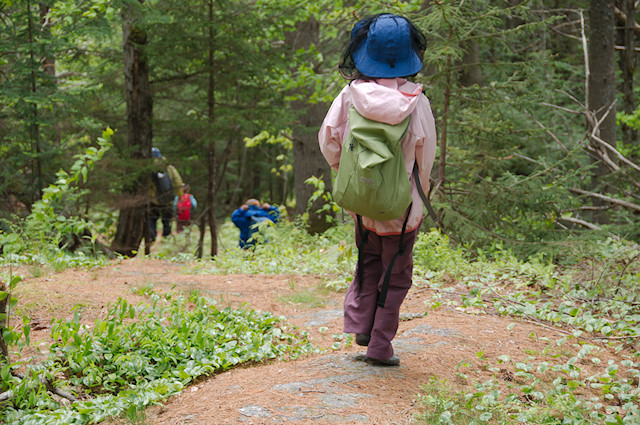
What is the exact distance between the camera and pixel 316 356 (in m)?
4.30

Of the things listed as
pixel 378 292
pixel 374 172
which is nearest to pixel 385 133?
pixel 374 172

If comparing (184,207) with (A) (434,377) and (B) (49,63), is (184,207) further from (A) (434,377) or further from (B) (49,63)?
(A) (434,377)

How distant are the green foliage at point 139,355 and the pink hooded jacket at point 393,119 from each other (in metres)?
1.47

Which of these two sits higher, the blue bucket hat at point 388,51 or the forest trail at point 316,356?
the blue bucket hat at point 388,51

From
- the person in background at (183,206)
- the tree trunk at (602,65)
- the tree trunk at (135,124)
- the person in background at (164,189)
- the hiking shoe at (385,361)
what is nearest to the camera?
the hiking shoe at (385,361)

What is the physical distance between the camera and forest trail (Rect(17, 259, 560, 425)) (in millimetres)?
3057

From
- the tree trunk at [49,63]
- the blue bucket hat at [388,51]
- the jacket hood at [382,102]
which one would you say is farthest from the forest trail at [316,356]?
the tree trunk at [49,63]

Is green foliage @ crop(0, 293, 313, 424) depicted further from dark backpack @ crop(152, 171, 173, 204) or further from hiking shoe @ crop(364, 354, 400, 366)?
dark backpack @ crop(152, 171, 173, 204)

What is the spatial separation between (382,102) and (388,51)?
16.8 inches

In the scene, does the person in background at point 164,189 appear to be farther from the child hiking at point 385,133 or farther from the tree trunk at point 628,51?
the tree trunk at point 628,51

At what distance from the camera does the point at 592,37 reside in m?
9.55

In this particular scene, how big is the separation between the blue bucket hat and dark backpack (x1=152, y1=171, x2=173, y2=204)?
775 centimetres

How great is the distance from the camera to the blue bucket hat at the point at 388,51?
11.4 feet

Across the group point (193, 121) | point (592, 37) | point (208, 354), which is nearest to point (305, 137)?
point (193, 121)
